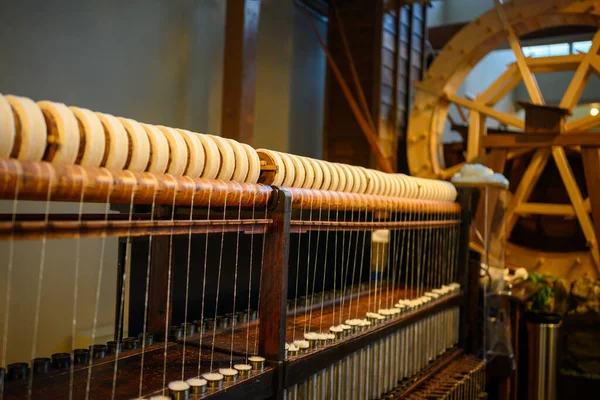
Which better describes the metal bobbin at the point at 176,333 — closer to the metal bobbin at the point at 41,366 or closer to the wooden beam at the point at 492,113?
the metal bobbin at the point at 41,366

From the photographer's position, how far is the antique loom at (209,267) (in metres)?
1.36

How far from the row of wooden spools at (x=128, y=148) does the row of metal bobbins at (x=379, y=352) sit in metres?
0.70

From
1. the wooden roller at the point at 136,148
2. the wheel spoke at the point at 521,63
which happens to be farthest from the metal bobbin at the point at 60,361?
the wheel spoke at the point at 521,63

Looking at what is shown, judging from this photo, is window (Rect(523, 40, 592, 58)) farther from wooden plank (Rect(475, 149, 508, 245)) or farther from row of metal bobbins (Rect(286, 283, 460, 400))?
row of metal bobbins (Rect(286, 283, 460, 400))

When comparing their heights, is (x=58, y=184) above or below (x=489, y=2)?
below

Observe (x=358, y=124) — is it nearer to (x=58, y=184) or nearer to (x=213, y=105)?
(x=213, y=105)

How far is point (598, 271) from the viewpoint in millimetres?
5586

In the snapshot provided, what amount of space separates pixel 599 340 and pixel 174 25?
524cm

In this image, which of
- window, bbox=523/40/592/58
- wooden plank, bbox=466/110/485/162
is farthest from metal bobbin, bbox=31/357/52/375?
window, bbox=523/40/592/58

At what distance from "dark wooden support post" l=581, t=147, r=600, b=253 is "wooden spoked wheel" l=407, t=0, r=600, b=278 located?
0.22 meters

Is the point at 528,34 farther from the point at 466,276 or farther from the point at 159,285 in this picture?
the point at 159,285

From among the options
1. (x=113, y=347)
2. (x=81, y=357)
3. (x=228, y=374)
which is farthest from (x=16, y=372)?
(x=228, y=374)

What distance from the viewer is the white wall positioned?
4.13 m

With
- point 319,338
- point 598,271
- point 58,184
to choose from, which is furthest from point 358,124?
point 58,184
